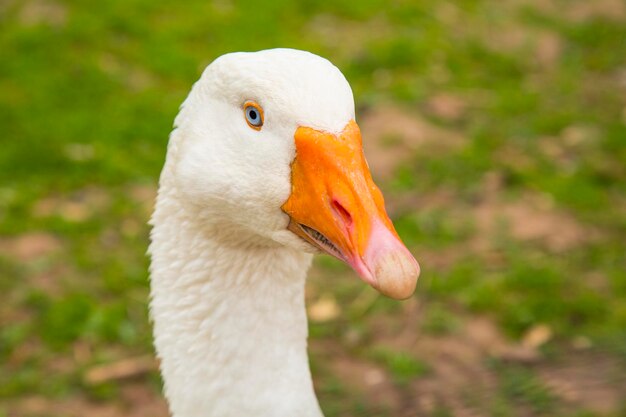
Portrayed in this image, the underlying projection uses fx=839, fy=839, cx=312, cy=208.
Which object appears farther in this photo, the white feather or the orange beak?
the white feather

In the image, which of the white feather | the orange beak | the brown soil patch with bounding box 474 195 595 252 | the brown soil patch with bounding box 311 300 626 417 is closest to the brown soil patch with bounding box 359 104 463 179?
the brown soil patch with bounding box 474 195 595 252

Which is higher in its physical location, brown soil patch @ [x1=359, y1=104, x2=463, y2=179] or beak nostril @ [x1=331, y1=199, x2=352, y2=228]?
brown soil patch @ [x1=359, y1=104, x2=463, y2=179]

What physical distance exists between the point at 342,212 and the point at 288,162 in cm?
19

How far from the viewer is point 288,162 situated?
6.55 ft

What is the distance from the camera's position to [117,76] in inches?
228

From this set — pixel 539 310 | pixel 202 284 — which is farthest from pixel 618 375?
pixel 202 284

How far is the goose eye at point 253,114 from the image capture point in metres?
2.02

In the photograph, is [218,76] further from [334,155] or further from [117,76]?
[117,76]

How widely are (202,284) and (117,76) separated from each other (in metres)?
3.77

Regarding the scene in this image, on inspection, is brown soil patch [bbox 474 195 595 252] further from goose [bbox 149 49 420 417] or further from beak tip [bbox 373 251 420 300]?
beak tip [bbox 373 251 420 300]

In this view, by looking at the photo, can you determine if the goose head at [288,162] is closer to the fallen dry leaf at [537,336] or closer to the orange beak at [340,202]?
the orange beak at [340,202]

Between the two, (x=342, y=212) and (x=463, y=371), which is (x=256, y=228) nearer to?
(x=342, y=212)

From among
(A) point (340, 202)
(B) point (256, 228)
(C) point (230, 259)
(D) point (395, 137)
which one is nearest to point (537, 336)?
(D) point (395, 137)

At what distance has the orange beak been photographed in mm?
1830
